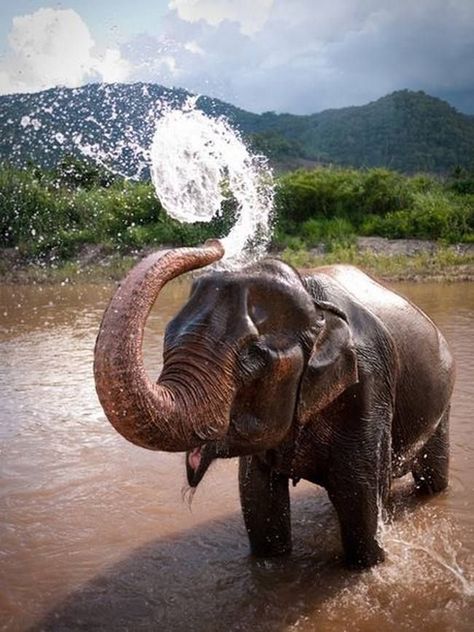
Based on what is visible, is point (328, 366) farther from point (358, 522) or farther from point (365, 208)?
point (365, 208)

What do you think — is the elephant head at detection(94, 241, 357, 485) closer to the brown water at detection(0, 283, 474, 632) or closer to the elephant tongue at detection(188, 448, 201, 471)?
the elephant tongue at detection(188, 448, 201, 471)

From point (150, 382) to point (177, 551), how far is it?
2017 mm

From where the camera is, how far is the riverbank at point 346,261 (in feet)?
63.9

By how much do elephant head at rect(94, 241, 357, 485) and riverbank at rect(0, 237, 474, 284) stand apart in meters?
14.1

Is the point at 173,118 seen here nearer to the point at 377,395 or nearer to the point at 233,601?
the point at 377,395

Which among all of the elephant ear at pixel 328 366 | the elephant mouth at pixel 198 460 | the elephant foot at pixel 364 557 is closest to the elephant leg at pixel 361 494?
the elephant foot at pixel 364 557

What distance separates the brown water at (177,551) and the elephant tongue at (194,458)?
84 cm

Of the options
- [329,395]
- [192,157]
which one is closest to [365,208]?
[192,157]

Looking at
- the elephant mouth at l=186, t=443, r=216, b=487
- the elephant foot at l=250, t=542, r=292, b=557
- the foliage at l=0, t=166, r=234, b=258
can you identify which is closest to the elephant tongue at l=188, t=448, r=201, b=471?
the elephant mouth at l=186, t=443, r=216, b=487

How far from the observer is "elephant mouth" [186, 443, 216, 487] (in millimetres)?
2900

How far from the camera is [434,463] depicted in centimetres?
480

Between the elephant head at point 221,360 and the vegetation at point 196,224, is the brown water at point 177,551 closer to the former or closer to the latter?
the elephant head at point 221,360

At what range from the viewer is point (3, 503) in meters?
4.89

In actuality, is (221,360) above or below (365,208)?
above
